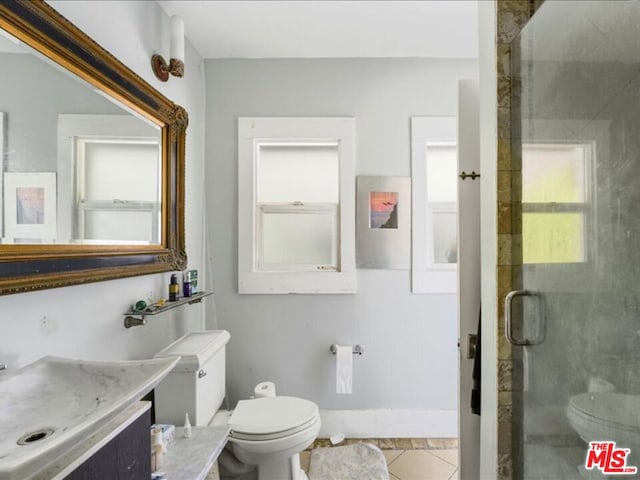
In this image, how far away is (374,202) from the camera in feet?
7.14

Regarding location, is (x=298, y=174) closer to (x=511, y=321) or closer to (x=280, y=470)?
(x=511, y=321)

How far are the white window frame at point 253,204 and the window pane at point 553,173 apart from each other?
3.81 feet

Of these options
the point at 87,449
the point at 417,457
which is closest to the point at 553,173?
the point at 87,449

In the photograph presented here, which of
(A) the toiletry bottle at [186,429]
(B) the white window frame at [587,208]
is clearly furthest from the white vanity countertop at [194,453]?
(B) the white window frame at [587,208]

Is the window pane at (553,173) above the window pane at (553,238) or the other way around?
above

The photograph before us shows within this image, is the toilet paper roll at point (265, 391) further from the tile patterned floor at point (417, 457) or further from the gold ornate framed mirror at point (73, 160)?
the gold ornate framed mirror at point (73, 160)

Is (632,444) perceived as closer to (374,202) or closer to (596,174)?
(596,174)

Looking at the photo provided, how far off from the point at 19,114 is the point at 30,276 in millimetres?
467

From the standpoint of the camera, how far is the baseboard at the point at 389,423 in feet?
7.00

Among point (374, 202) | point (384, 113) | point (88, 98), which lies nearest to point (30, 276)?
point (88, 98)

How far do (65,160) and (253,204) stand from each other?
117 cm

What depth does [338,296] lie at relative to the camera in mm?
2186

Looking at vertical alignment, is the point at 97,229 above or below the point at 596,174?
below

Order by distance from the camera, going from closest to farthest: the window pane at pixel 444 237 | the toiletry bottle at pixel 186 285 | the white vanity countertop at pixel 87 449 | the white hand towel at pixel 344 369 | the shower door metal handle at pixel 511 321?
the white vanity countertop at pixel 87 449
the shower door metal handle at pixel 511 321
the toiletry bottle at pixel 186 285
the white hand towel at pixel 344 369
the window pane at pixel 444 237
